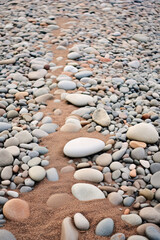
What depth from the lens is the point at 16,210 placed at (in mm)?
1485

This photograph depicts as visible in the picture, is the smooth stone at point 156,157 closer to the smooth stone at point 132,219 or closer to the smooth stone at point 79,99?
the smooth stone at point 132,219

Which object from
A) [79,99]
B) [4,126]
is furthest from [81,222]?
[79,99]

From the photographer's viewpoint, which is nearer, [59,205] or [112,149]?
[59,205]

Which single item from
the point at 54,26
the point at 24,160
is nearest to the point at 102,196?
the point at 24,160

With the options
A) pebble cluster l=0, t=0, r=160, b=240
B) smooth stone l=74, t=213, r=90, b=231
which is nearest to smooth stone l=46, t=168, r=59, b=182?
pebble cluster l=0, t=0, r=160, b=240

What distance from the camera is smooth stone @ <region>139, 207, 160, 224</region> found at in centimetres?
144

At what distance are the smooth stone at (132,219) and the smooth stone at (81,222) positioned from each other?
8.4 inches

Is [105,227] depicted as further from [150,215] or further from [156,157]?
[156,157]

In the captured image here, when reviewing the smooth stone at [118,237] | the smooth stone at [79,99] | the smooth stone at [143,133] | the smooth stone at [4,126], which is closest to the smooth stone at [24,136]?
the smooth stone at [4,126]

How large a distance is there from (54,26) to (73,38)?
61 cm

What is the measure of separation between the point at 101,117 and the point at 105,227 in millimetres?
1110

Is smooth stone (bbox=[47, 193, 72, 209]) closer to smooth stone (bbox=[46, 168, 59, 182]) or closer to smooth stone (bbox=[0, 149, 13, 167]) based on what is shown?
smooth stone (bbox=[46, 168, 59, 182])

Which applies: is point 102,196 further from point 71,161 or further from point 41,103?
point 41,103

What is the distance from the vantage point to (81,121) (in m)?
2.32
